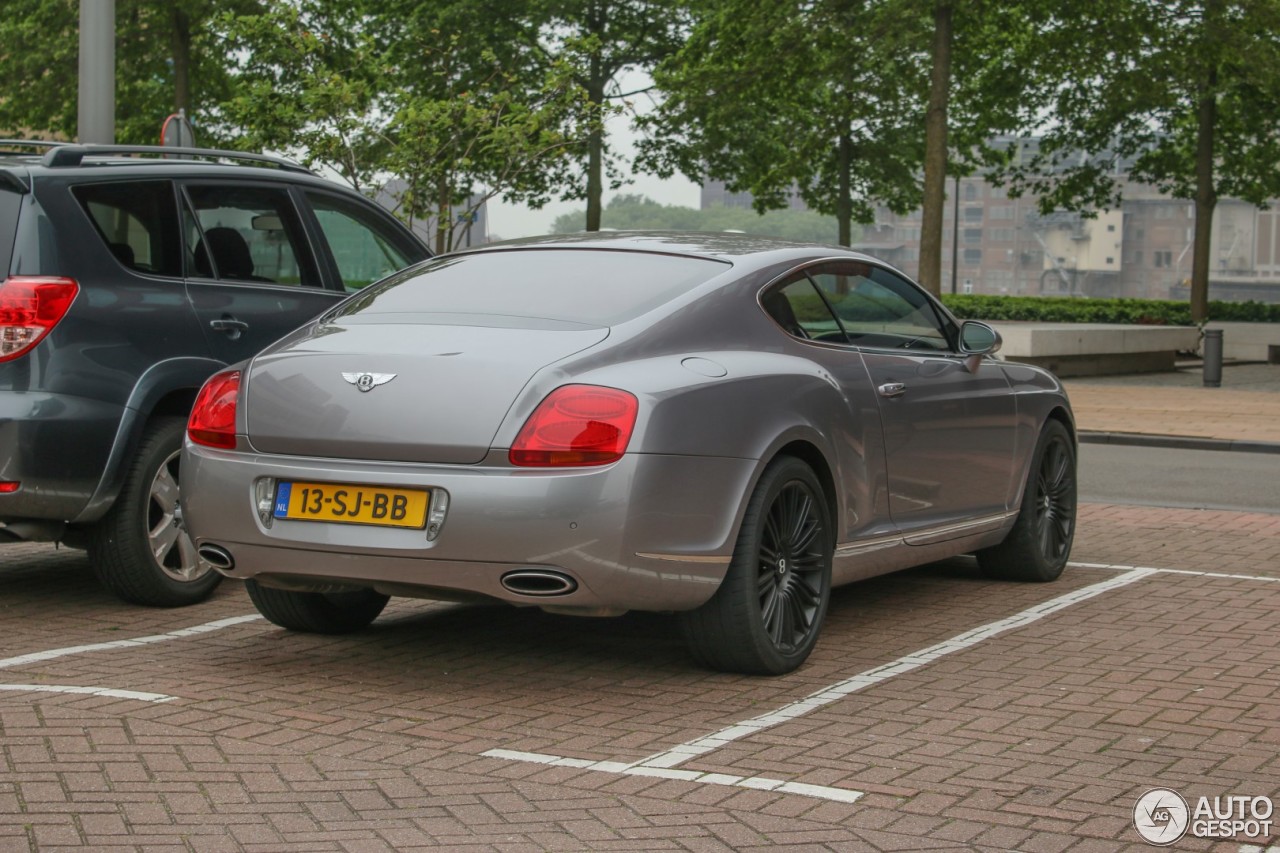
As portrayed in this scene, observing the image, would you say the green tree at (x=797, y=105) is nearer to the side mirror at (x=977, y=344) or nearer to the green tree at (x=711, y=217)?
the green tree at (x=711, y=217)

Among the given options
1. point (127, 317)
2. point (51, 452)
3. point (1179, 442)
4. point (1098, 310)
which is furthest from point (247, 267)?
point (1098, 310)

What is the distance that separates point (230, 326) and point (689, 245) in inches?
80.3

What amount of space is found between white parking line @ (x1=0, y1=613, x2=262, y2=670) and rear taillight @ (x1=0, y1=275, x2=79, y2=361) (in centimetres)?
Answer: 109

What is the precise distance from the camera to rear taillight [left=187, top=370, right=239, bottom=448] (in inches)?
222

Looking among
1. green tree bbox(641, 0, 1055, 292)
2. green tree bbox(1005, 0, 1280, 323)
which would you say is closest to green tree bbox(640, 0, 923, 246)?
green tree bbox(641, 0, 1055, 292)

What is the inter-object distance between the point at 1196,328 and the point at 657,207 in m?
96.8

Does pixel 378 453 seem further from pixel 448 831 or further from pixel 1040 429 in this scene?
pixel 1040 429

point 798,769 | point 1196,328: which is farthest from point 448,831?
point 1196,328

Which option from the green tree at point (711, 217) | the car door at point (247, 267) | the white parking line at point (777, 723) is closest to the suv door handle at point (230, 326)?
the car door at point (247, 267)

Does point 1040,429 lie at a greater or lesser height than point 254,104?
lesser

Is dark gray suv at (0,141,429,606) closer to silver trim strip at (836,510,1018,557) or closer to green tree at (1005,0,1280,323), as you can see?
silver trim strip at (836,510,1018,557)

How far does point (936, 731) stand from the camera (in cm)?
502

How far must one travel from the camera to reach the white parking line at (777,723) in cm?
441

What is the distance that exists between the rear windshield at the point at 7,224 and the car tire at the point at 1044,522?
4.38m
